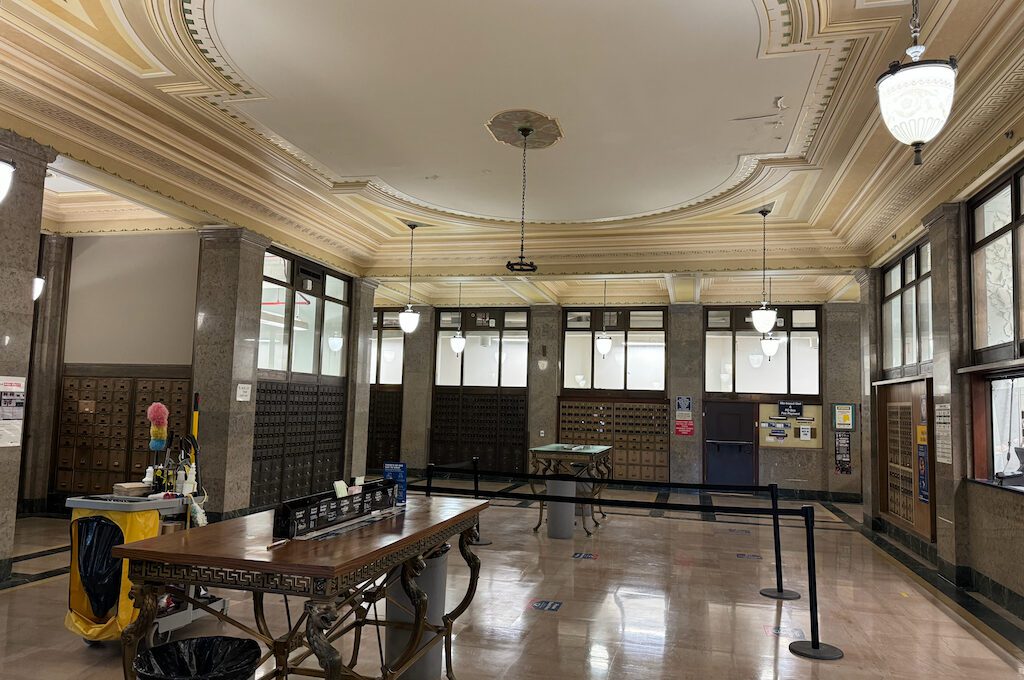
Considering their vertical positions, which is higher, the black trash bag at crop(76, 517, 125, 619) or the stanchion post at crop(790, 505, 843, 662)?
the black trash bag at crop(76, 517, 125, 619)

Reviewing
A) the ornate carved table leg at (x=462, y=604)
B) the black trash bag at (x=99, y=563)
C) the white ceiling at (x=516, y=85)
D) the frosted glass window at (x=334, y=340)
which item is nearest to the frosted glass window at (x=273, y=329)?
the frosted glass window at (x=334, y=340)

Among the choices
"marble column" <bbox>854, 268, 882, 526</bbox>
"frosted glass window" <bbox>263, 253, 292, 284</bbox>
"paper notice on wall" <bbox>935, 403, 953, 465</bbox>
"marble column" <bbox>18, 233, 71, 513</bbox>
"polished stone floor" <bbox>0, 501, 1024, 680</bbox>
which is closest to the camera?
"polished stone floor" <bbox>0, 501, 1024, 680</bbox>

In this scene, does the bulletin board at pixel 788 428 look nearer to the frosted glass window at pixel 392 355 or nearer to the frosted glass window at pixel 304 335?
the frosted glass window at pixel 392 355

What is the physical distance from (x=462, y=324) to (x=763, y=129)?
9.34 m

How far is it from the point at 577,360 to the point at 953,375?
832 centimetres

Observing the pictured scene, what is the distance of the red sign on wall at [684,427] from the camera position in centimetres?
1295

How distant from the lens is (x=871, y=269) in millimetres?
9391

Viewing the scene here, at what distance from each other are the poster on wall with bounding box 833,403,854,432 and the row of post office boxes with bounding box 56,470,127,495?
37.5 feet

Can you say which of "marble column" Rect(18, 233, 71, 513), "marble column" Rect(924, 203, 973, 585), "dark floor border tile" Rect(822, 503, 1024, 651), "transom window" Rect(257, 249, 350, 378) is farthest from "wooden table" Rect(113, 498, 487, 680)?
"marble column" Rect(18, 233, 71, 513)

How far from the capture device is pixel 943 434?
654 centimetres

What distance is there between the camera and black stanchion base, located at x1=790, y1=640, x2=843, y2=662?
4348 mm

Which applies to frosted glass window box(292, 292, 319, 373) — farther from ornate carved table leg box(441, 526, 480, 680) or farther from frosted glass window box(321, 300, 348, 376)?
ornate carved table leg box(441, 526, 480, 680)

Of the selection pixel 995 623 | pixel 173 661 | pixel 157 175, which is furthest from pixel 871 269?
pixel 173 661

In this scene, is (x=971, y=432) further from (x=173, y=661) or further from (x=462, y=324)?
(x=462, y=324)
